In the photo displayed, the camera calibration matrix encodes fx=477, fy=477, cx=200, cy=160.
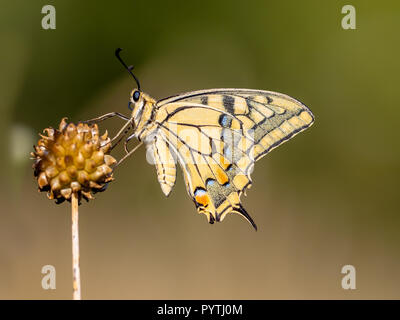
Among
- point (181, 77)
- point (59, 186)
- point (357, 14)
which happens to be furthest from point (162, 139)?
point (357, 14)

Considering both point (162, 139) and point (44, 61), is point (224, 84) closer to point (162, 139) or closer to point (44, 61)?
point (44, 61)

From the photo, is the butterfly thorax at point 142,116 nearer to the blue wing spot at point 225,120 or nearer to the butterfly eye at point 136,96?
the butterfly eye at point 136,96

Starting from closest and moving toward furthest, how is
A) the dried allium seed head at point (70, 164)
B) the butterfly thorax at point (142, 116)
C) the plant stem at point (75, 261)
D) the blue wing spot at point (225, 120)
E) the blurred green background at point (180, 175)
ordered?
the plant stem at point (75, 261) < the dried allium seed head at point (70, 164) < the butterfly thorax at point (142, 116) < the blue wing spot at point (225, 120) < the blurred green background at point (180, 175)

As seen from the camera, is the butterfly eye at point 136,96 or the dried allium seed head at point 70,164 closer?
the dried allium seed head at point 70,164

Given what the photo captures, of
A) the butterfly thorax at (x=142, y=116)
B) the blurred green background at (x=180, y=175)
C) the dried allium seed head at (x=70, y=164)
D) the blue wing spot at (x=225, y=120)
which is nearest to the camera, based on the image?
the dried allium seed head at (x=70, y=164)

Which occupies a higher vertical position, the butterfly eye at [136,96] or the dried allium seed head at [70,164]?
the butterfly eye at [136,96]

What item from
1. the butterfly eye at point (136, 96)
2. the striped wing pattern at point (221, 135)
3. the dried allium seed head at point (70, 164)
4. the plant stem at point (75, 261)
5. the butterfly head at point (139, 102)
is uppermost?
the butterfly eye at point (136, 96)

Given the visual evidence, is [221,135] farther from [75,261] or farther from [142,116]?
[75,261]

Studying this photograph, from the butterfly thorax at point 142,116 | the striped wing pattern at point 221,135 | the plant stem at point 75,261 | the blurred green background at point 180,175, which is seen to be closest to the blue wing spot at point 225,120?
the striped wing pattern at point 221,135
